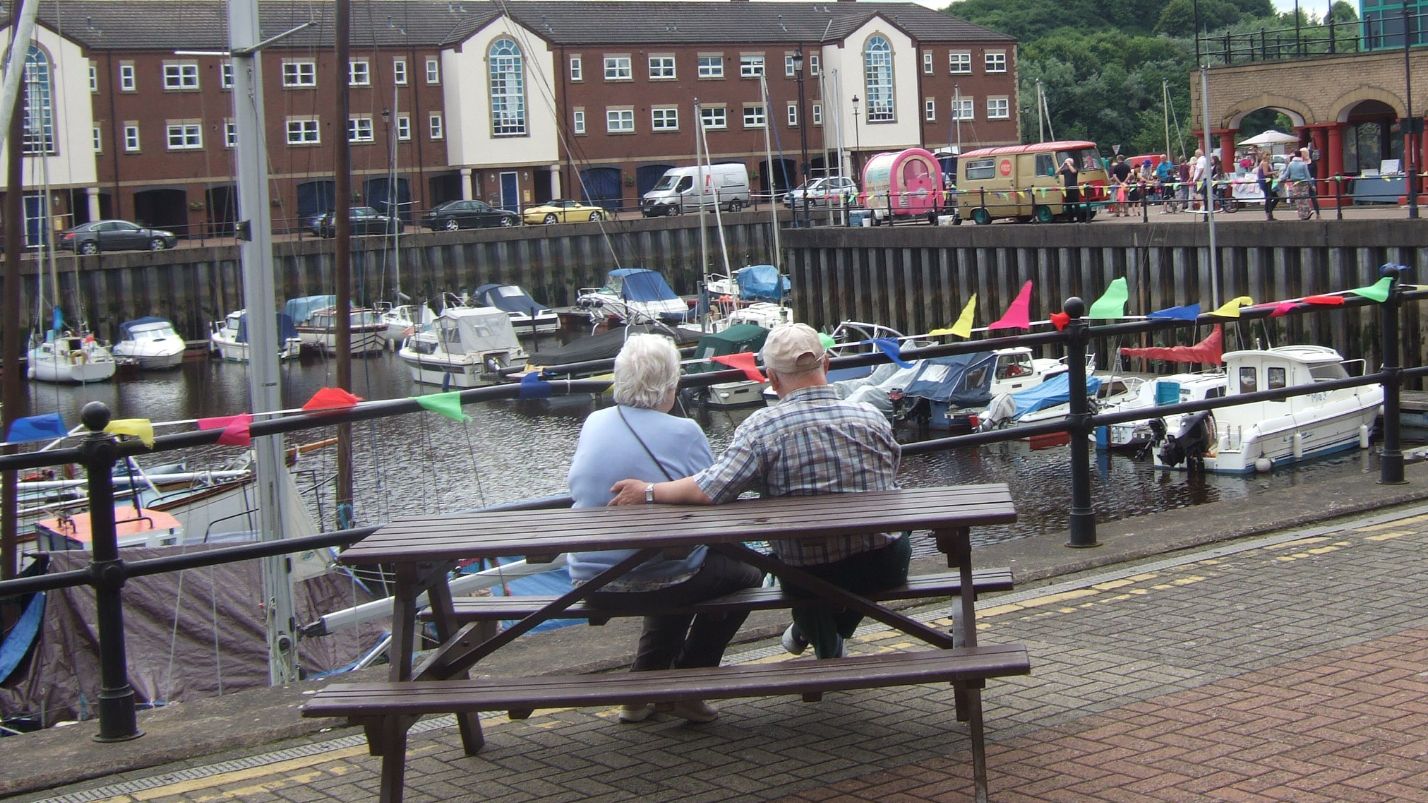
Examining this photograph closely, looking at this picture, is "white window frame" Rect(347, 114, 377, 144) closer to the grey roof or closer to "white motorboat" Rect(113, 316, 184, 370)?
the grey roof

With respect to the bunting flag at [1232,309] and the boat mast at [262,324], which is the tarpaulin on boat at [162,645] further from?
the bunting flag at [1232,309]

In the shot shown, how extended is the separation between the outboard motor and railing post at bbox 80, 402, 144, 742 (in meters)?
26.0

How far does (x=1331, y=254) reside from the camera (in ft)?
109

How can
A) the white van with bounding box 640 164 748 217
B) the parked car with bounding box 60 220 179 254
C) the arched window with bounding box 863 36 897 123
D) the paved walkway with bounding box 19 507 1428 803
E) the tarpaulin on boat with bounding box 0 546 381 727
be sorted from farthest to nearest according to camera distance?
the arched window with bounding box 863 36 897 123, the white van with bounding box 640 164 748 217, the parked car with bounding box 60 220 179 254, the tarpaulin on boat with bounding box 0 546 381 727, the paved walkway with bounding box 19 507 1428 803

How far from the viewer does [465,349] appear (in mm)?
48812

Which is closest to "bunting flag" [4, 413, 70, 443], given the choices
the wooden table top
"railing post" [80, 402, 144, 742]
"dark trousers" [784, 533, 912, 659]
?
"railing post" [80, 402, 144, 742]

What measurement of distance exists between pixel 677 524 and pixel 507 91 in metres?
73.1

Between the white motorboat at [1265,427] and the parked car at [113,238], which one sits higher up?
the parked car at [113,238]

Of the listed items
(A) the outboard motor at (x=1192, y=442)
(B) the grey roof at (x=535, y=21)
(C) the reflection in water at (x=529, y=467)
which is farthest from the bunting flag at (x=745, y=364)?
(B) the grey roof at (x=535, y=21)

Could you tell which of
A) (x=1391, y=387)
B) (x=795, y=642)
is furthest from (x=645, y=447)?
(x=1391, y=387)

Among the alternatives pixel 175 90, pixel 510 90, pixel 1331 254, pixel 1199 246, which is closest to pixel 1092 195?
pixel 1199 246

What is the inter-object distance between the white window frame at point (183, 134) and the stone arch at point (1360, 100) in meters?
48.8

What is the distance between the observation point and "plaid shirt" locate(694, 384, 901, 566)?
204 inches

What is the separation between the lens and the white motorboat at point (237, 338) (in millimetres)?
52094
